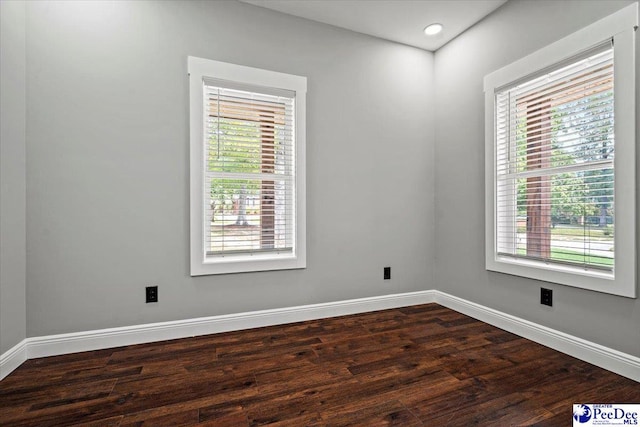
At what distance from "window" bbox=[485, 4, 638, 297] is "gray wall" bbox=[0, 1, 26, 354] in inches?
131

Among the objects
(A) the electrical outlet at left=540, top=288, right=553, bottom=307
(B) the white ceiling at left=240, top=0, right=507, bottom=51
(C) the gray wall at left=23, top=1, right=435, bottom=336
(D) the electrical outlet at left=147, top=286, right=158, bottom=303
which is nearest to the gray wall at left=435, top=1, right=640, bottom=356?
(A) the electrical outlet at left=540, top=288, right=553, bottom=307

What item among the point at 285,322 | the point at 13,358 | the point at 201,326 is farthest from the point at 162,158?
the point at 285,322

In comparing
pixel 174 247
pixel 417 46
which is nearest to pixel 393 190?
pixel 417 46

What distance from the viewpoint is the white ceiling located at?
2652 mm

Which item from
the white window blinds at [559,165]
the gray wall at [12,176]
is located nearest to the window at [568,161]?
the white window blinds at [559,165]

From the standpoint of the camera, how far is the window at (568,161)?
1938 millimetres

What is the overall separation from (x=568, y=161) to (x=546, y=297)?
3.13 ft

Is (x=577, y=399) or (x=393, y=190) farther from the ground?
(x=393, y=190)

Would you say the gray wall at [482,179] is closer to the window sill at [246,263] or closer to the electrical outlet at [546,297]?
the electrical outlet at [546,297]

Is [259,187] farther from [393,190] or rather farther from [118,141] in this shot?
[393,190]

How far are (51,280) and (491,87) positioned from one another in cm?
354

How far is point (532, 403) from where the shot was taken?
1646mm

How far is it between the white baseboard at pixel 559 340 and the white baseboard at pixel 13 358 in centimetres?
329

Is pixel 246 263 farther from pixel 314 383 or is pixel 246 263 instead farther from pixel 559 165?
pixel 559 165
